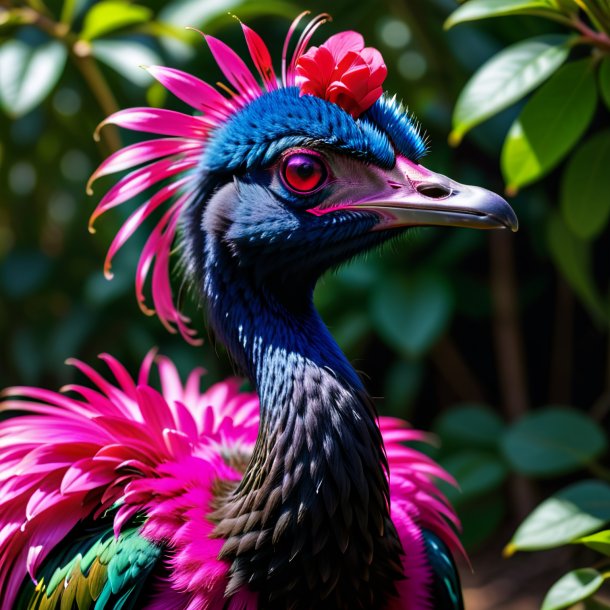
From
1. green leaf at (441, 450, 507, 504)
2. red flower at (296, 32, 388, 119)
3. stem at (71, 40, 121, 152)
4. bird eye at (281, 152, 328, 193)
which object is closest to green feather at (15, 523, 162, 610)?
bird eye at (281, 152, 328, 193)

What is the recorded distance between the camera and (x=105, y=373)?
11.1ft

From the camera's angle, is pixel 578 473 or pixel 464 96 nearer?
pixel 464 96

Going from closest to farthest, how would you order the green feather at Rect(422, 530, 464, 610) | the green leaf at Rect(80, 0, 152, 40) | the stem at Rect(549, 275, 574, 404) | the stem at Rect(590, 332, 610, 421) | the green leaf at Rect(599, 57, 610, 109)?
the green feather at Rect(422, 530, 464, 610)
the green leaf at Rect(599, 57, 610, 109)
the green leaf at Rect(80, 0, 152, 40)
the stem at Rect(590, 332, 610, 421)
the stem at Rect(549, 275, 574, 404)

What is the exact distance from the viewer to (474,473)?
2549 millimetres

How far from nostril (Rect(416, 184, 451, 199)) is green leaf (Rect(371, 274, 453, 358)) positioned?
1297mm

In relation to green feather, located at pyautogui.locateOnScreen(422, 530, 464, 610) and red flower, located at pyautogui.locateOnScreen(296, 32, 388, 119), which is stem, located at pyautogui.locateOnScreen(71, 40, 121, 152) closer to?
red flower, located at pyautogui.locateOnScreen(296, 32, 388, 119)

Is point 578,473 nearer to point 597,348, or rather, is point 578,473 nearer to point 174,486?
point 597,348

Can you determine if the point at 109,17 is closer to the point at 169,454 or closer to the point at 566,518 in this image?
the point at 169,454

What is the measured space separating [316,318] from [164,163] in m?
0.36

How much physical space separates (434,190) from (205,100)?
391mm

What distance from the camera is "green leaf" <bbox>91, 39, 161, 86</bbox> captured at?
2.43 metres

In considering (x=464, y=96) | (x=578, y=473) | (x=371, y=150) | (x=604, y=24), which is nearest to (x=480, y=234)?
(x=578, y=473)

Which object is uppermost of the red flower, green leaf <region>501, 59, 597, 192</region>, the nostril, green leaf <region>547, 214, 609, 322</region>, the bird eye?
the red flower

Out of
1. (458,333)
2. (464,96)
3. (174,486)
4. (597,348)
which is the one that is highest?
(464,96)
